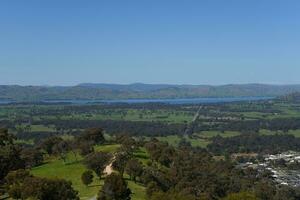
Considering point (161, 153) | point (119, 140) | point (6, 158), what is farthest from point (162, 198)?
point (119, 140)

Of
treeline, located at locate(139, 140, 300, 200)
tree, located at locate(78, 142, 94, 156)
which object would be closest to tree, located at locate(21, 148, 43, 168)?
tree, located at locate(78, 142, 94, 156)

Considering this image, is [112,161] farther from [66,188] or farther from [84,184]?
[66,188]

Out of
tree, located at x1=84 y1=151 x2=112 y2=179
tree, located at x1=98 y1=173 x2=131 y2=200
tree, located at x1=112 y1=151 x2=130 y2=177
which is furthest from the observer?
tree, located at x1=112 y1=151 x2=130 y2=177

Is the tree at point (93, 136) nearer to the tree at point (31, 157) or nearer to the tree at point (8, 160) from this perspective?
the tree at point (31, 157)

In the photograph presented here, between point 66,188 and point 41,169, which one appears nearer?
point 66,188

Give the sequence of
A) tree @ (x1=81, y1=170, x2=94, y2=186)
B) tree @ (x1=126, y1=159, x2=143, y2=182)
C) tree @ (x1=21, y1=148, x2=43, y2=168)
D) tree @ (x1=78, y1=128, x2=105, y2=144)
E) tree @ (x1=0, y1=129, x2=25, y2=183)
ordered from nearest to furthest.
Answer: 1. tree @ (x1=81, y1=170, x2=94, y2=186)
2. tree @ (x1=126, y1=159, x2=143, y2=182)
3. tree @ (x1=0, y1=129, x2=25, y2=183)
4. tree @ (x1=21, y1=148, x2=43, y2=168)
5. tree @ (x1=78, y1=128, x2=105, y2=144)

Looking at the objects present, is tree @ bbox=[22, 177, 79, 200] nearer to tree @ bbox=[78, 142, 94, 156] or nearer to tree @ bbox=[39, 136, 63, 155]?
tree @ bbox=[78, 142, 94, 156]

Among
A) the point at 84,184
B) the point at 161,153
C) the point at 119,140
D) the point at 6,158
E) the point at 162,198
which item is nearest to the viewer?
the point at 162,198

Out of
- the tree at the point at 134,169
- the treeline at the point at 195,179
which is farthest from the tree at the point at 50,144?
the tree at the point at 134,169
